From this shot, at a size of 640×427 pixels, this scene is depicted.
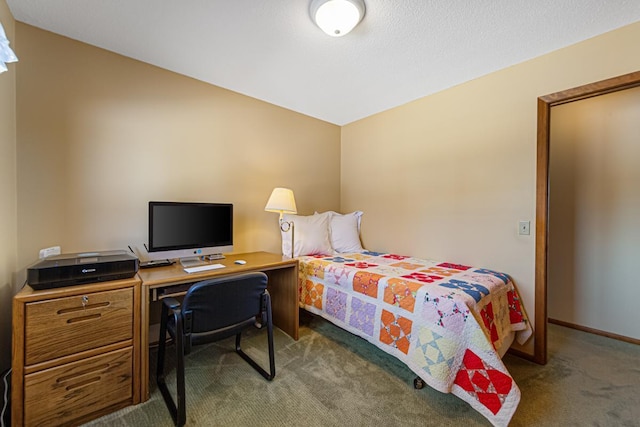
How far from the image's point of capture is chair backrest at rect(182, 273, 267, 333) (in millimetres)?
1328

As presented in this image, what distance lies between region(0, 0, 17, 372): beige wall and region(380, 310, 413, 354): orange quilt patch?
224 cm

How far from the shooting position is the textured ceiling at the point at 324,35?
1.49 meters

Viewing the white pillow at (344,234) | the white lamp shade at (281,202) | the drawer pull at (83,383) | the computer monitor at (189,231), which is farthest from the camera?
the white pillow at (344,234)

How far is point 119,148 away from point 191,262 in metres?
0.99

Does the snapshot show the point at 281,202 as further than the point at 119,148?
Yes

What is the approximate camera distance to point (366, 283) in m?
1.94

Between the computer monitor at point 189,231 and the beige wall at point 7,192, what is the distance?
686 mm

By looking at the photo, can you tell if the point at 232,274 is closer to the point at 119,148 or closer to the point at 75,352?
the point at 75,352

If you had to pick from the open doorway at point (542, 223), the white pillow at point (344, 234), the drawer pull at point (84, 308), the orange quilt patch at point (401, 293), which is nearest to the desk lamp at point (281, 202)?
the white pillow at point (344, 234)

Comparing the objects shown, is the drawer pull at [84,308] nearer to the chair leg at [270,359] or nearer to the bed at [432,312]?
the chair leg at [270,359]

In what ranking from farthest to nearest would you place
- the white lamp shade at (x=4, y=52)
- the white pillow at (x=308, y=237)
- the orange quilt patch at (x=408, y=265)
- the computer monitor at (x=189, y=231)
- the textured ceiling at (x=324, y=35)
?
the white pillow at (x=308, y=237) → the orange quilt patch at (x=408, y=265) → the computer monitor at (x=189, y=231) → the textured ceiling at (x=324, y=35) → the white lamp shade at (x=4, y=52)

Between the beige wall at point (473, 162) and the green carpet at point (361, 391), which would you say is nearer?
the green carpet at point (361, 391)

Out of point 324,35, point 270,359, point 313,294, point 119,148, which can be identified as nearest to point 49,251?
point 119,148

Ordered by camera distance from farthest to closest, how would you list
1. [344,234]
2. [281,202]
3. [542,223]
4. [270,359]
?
[344,234], [281,202], [542,223], [270,359]
